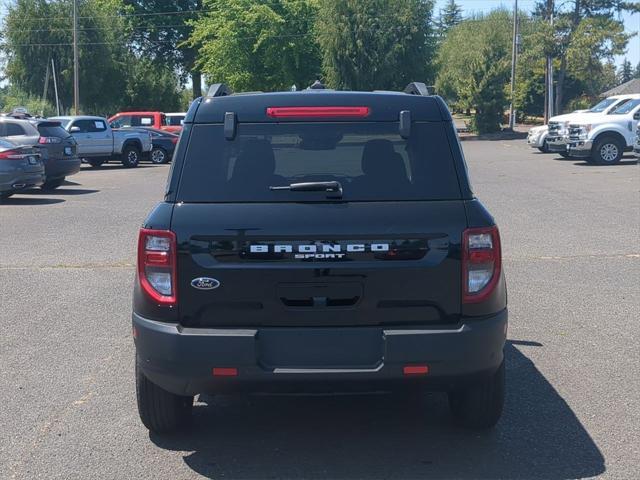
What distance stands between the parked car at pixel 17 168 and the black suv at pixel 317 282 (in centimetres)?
1464

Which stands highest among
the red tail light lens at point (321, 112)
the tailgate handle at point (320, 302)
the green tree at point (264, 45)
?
the green tree at point (264, 45)

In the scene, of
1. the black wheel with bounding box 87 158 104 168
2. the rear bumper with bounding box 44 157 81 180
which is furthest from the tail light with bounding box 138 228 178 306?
the black wheel with bounding box 87 158 104 168

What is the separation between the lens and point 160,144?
33375 millimetres

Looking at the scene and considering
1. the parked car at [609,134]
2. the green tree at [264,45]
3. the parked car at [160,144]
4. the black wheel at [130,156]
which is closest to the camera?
the parked car at [609,134]

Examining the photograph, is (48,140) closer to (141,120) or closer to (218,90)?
(141,120)

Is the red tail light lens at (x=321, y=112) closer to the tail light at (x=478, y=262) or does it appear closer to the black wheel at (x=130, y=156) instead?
the tail light at (x=478, y=262)

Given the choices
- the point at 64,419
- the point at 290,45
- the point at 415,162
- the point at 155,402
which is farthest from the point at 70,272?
the point at 290,45

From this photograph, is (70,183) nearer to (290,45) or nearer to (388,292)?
(388,292)

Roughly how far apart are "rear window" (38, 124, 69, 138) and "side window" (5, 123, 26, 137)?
466 mm

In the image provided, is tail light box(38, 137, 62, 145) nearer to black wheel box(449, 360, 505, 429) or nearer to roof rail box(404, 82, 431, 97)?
roof rail box(404, 82, 431, 97)

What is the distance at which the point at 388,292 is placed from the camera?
4375 millimetres

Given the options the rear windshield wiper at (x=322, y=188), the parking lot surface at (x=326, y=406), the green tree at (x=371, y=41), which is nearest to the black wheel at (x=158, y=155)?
the green tree at (x=371, y=41)

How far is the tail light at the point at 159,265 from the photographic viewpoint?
442 cm

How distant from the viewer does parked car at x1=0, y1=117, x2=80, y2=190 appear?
21016 millimetres
